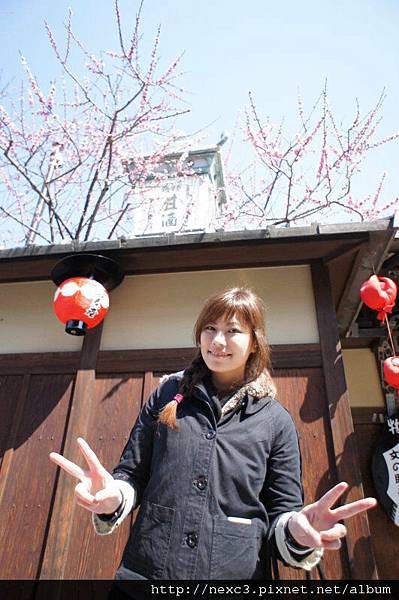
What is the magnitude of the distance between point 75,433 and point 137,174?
7.19m

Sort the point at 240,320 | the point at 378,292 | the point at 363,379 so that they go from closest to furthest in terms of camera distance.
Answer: the point at 240,320
the point at 378,292
the point at 363,379

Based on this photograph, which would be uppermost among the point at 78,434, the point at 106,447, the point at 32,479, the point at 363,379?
the point at 363,379

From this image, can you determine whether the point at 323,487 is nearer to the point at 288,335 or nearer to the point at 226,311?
the point at 288,335

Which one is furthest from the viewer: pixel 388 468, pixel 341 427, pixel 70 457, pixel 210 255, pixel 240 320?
pixel 388 468

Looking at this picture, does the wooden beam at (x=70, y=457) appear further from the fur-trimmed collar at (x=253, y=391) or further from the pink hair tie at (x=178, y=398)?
the fur-trimmed collar at (x=253, y=391)

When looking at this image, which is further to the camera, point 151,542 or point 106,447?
point 106,447

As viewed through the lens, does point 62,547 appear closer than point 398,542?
Yes

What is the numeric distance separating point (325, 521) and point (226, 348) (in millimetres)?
869

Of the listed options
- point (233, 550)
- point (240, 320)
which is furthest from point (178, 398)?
point (233, 550)

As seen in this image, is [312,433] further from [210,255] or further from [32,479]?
[32,479]

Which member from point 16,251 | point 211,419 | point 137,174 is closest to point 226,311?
point 211,419

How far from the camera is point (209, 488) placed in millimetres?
1580

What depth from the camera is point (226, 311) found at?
1934mm

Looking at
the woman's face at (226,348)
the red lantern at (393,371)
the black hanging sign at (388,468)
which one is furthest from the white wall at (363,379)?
the woman's face at (226,348)
